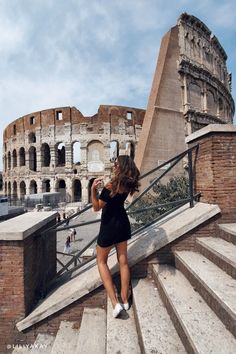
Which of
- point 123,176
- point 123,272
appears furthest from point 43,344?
point 123,176

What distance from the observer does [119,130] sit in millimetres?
29172

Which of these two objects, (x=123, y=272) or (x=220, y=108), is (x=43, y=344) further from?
(x=220, y=108)

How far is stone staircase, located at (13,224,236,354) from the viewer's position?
173 centimetres

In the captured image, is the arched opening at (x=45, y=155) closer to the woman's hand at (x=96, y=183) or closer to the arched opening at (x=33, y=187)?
the arched opening at (x=33, y=187)

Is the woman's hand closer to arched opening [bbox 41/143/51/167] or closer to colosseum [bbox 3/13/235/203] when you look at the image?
colosseum [bbox 3/13/235/203]

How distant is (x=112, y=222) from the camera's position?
2.41 meters

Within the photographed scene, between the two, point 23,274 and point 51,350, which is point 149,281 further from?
point 23,274

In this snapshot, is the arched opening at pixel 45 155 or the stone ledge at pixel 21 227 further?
the arched opening at pixel 45 155

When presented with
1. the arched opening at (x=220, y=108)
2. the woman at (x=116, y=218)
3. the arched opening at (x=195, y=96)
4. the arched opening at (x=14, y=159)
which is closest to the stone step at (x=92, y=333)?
the woman at (x=116, y=218)

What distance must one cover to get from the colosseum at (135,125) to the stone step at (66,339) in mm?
15387

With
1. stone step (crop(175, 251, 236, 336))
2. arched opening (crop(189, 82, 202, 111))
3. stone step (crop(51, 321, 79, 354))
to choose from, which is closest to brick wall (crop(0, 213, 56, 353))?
stone step (crop(51, 321, 79, 354))

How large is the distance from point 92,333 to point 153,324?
26.7 inches

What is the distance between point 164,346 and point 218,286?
2.34 feet

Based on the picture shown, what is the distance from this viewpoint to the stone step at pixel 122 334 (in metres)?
1.94
